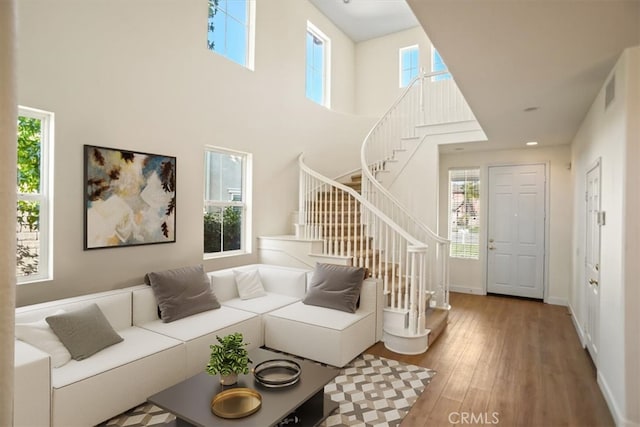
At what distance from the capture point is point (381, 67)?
726 centimetres

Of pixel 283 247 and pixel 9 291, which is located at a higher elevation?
pixel 9 291

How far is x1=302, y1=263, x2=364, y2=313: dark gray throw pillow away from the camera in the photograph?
3652 millimetres

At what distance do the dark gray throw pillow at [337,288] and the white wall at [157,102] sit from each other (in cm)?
128

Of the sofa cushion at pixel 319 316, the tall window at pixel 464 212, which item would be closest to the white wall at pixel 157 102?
the sofa cushion at pixel 319 316

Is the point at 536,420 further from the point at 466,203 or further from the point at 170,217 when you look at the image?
the point at 466,203

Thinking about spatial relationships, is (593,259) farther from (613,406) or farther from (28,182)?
(28,182)

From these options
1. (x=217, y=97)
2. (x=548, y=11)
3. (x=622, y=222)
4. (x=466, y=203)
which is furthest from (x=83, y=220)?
(x=466, y=203)

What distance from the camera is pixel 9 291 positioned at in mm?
513

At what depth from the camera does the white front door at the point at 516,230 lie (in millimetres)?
5926

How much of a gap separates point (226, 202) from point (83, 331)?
231 centimetres

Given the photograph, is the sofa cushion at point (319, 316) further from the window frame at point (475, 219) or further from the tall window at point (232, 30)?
the window frame at point (475, 219)

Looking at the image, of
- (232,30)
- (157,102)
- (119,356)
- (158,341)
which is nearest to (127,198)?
(157,102)

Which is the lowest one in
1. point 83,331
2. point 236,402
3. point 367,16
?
point 236,402

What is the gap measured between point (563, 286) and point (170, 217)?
5.82 m
